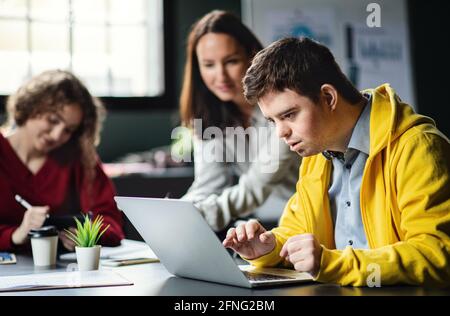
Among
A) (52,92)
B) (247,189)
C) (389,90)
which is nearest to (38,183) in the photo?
(52,92)

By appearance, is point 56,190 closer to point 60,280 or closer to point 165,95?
point 60,280

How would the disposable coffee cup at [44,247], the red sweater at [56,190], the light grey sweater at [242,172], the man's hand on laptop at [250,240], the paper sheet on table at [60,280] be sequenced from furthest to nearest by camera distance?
the light grey sweater at [242,172]
the red sweater at [56,190]
the disposable coffee cup at [44,247]
the man's hand on laptop at [250,240]
the paper sheet on table at [60,280]

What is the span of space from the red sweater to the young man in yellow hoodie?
864 mm

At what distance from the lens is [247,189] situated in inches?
100

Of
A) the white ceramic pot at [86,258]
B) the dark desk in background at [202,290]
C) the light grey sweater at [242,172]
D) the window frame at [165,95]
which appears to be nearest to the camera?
the dark desk in background at [202,290]

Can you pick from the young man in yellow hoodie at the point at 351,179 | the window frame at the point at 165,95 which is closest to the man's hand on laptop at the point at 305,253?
the young man in yellow hoodie at the point at 351,179

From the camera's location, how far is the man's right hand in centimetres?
199

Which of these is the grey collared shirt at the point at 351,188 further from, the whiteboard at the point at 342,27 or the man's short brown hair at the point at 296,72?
the whiteboard at the point at 342,27

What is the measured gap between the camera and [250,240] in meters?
1.57

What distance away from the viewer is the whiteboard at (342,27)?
454cm

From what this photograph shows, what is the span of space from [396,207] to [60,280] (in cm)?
78

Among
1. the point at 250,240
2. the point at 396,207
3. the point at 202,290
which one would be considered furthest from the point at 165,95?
the point at 202,290

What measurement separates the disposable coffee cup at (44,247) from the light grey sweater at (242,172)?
79 cm
